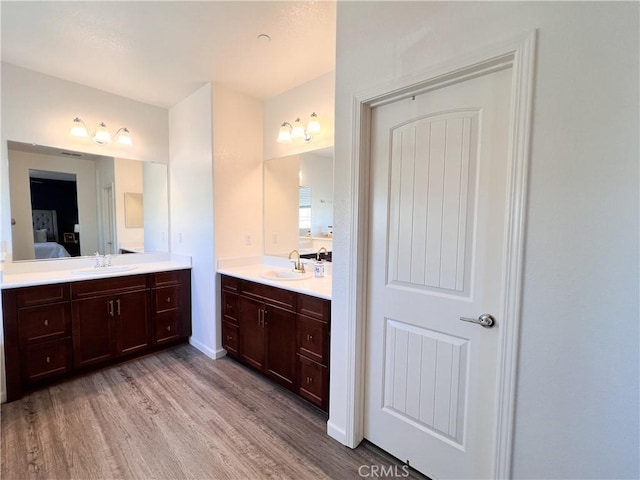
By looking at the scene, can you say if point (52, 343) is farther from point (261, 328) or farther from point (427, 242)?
point (427, 242)

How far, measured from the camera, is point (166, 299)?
117 inches

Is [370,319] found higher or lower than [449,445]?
higher

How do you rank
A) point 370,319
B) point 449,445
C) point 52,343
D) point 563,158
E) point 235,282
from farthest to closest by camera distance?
point 235,282
point 52,343
point 370,319
point 449,445
point 563,158

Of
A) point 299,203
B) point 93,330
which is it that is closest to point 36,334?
point 93,330

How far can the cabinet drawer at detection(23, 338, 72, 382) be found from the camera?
223cm

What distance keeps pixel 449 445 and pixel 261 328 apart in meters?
1.53

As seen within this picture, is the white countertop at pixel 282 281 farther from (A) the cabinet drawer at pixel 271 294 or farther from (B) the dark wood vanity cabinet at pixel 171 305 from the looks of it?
(B) the dark wood vanity cabinet at pixel 171 305

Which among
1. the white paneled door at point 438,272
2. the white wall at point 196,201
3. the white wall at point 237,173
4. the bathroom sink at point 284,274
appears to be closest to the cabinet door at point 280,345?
the bathroom sink at point 284,274

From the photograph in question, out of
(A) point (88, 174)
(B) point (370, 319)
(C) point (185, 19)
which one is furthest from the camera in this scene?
(A) point (88, 174)

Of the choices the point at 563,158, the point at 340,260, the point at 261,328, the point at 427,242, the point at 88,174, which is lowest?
the point at 261,328

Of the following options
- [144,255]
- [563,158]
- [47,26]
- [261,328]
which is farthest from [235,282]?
[563,158]

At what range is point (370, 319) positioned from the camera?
1.71 metres

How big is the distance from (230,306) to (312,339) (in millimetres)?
1091

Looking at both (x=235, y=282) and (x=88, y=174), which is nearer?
(x=235, y=282)
